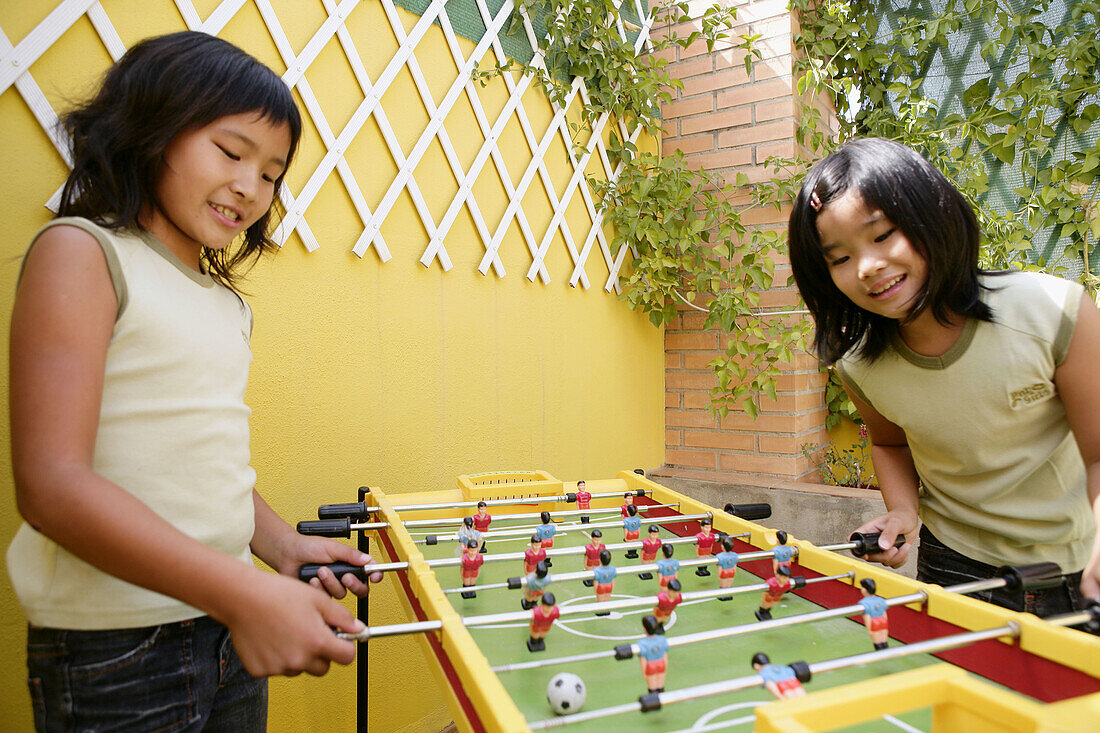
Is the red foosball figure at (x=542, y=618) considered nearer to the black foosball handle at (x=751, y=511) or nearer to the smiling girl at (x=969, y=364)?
the black foosball handle at (x=751, y=511)

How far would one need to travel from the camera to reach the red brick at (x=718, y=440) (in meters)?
2.29

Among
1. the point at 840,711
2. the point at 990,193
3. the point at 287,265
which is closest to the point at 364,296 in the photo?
the point at 287,265

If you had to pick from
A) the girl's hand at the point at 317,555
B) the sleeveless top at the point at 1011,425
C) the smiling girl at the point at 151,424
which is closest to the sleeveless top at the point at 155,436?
the smiling girl at the point at 151,424

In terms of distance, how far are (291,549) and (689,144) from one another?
79.7 inches

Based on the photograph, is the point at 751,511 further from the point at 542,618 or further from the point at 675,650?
the point at 542,618

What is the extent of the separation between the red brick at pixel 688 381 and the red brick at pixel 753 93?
0.96m

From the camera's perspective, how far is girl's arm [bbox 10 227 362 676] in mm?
571

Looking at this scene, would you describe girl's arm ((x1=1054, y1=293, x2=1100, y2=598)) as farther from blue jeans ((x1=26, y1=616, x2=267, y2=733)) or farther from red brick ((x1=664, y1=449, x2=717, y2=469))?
red brick ((x1=664, y1=449, x2=717, y2=469))

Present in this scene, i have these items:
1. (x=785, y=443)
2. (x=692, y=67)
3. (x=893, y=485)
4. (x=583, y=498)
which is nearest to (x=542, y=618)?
(x=583, y=498)

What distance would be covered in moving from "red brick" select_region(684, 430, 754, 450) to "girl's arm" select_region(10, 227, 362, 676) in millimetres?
1891

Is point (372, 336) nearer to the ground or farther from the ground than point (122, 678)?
farther from the ground

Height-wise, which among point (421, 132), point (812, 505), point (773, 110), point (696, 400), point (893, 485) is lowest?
point (812, 505)

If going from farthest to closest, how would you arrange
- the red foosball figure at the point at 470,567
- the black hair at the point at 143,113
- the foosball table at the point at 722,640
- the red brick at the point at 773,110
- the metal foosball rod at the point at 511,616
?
the red brick at the point at 773,110 → the red foosball figure at the point at 470,567 → the black hair at the point at 143,113 → the metal foosball rod at the point at 511,616 → the foosball table at the point at 722,640

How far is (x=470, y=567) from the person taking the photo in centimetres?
88
